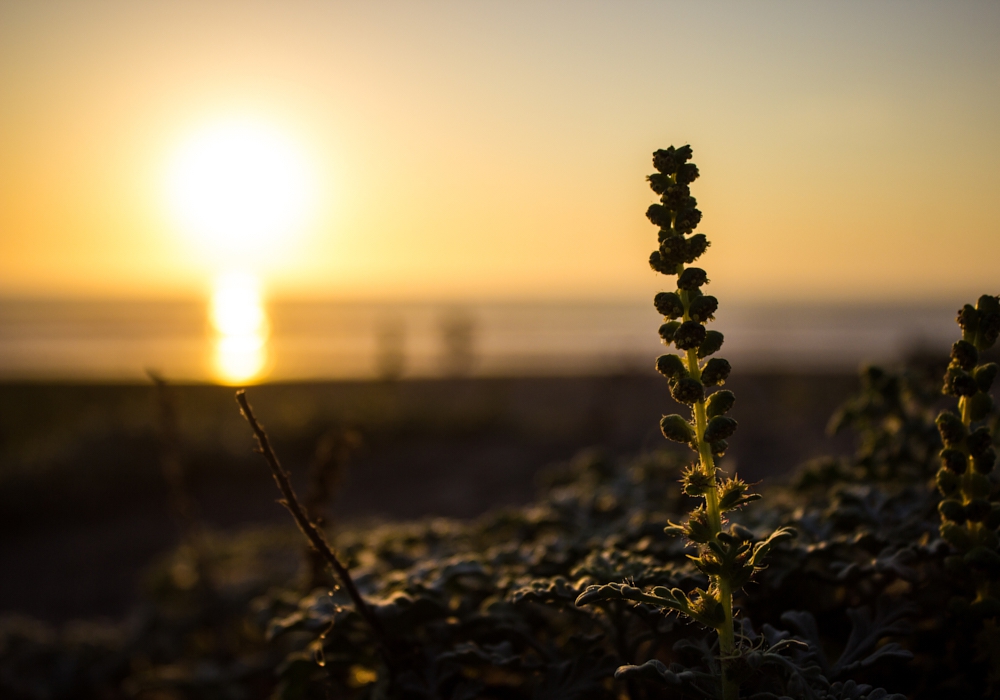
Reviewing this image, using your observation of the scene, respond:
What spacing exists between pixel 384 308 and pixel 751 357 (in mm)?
36094

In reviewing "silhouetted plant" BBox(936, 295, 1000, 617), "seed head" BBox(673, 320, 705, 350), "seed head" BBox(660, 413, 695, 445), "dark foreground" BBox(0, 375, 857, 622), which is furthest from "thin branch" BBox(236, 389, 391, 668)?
"dark foreground" BBox(0, 375, 857, 622)

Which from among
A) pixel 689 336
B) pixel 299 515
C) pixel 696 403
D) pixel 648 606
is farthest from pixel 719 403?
pixel 299 515

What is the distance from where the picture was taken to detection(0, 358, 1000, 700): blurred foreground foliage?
1.92m

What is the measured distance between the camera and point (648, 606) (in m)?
1.90

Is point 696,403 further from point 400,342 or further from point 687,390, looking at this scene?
point 400,342

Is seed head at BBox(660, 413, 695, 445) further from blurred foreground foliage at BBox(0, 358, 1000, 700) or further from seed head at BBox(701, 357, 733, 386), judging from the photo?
blurred foreground foliage at BBox(0, 358, 1000, 700)

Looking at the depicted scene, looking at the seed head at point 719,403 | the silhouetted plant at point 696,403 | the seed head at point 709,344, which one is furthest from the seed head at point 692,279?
the seed head at point 719,403

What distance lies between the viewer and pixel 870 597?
7.43 feet

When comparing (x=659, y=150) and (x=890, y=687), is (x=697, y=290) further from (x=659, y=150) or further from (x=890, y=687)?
(x=890, y=687)

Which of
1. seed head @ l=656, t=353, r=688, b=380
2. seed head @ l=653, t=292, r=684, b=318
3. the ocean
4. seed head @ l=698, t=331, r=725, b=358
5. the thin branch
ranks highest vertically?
the ocean

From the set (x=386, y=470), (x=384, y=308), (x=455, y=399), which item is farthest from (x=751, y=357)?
(x=384, y=308)

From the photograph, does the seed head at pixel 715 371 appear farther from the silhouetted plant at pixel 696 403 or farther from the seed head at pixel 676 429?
the seed head at pixel 676 429

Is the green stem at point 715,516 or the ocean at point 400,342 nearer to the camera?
the green stem at point 715,516

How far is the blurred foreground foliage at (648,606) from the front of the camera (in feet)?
6.31
